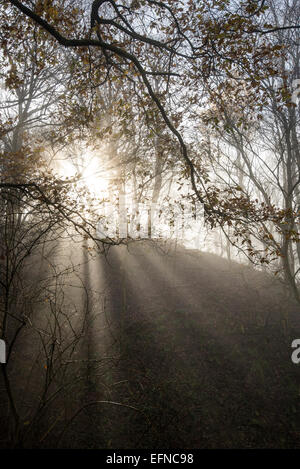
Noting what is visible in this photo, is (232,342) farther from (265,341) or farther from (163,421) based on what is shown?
(163,421)

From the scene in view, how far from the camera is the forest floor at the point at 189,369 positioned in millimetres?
4449

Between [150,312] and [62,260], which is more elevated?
[62,260]

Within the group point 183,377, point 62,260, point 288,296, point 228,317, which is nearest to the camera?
point 183,377

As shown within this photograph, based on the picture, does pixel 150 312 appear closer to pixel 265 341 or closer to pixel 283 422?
pixel 265 341

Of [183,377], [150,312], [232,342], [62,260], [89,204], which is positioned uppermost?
[89,204]

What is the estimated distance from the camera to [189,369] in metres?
5.76

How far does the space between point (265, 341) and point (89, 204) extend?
19.8ft

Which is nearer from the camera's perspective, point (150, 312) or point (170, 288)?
point (150, 312)

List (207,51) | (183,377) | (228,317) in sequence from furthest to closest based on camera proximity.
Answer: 1. (228,317)
2. (183,377)
3. (207,51)

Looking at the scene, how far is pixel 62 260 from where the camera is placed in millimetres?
11969

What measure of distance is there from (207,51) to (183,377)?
6.36m

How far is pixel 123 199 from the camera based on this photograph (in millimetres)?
12039

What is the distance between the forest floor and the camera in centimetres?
445

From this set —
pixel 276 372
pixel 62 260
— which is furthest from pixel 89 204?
pixel 276 372
